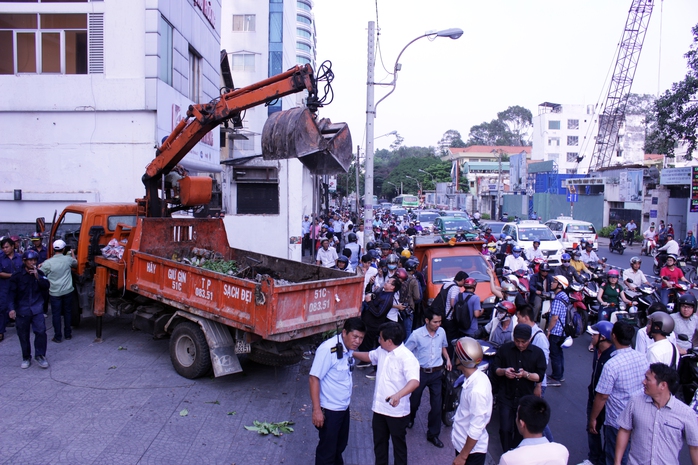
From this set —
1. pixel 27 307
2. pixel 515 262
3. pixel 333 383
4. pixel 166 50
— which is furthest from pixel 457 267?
pixel 166 50

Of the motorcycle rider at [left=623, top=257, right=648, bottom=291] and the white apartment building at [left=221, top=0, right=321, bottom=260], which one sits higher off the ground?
the white apartment building at [left=221, top=0, right=321, bottom=260]

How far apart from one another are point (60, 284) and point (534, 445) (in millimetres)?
8498

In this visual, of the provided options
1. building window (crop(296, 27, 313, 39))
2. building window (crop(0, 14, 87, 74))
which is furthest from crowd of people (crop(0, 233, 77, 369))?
building window (crop(296, 27, 313, 39))

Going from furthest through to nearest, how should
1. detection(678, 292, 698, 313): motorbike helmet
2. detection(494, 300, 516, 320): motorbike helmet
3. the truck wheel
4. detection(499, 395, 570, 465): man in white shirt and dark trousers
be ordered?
1. the truck wheel
2. detection(678, 292, 698, 313): motorbike helmet
3. detection(494, 300, 516, 320): motorbike helmet
4. detection(499, 395, 570, 465): man in white shirt and dark trousers

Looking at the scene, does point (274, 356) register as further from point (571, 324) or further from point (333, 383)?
point (571, 324)

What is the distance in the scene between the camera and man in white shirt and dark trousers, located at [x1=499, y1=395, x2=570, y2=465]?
318 cm

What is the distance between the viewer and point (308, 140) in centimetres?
733

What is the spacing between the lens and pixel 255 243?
55.3 ft

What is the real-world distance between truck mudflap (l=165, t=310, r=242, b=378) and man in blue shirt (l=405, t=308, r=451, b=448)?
244 centimetres

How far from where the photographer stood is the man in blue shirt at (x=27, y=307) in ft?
26.0

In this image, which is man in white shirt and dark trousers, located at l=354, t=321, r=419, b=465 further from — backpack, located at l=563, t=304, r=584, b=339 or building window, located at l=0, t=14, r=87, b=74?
building window, located at l=0, t=14, r=87, b=74

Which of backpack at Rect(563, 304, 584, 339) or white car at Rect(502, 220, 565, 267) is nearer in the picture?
backpack at Rect(563, 304, 584, 339)

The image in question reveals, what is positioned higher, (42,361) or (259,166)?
(259,166)

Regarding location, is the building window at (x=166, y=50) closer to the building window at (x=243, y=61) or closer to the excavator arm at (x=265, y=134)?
the excavator arm at (x=265, y=134)
